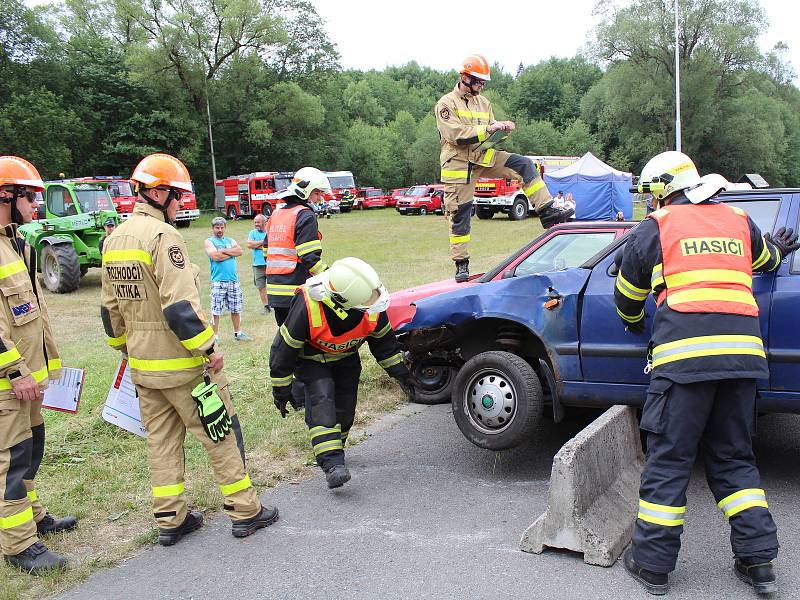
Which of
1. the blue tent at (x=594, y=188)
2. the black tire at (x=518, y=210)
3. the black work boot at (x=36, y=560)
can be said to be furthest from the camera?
the black tire at (x=518, y=210)

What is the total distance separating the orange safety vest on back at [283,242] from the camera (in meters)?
6.11

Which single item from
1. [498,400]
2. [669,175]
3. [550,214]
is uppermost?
[669,175]

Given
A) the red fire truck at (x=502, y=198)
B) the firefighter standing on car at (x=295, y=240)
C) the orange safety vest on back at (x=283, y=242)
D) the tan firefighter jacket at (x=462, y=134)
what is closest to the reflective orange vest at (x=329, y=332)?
the firefighter standing on car at (x=295, y=240)

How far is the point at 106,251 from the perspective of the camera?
4.02 m

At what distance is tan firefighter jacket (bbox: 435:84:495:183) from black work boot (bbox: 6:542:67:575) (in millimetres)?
4751

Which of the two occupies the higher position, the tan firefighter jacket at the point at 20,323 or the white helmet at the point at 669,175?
the white helmet at the point at 669,175

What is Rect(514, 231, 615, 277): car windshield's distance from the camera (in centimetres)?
551

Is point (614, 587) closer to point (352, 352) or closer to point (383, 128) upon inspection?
point (352, 352)

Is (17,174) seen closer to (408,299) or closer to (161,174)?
(161,174)

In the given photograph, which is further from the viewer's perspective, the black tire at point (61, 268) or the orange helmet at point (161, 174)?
the black tire at point (61, 268)

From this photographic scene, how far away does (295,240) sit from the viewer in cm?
607

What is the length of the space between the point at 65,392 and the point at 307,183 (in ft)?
8.60

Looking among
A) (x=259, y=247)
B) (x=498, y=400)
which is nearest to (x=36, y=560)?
(x=498, y=400)

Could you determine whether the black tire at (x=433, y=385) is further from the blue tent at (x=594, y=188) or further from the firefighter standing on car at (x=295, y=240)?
the blue tent at (x=594, y=188)
